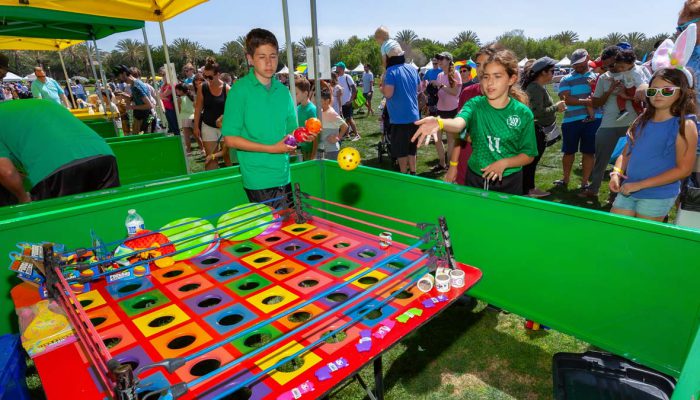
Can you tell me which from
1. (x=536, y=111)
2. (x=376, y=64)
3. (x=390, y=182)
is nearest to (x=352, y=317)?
(x=390, y=182)

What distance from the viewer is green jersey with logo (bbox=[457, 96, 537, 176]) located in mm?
2760

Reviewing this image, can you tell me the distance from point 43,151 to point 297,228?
2.10 m

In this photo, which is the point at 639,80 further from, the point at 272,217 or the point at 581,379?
the point at 272,217

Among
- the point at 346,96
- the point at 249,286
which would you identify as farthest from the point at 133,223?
the point at 346,96

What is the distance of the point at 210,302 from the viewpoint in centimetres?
A: 202

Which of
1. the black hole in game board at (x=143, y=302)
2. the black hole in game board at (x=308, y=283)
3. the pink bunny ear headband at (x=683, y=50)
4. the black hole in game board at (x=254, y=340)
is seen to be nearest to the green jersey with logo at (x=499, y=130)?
the pink bunny ear headband at (x=683, y=50)

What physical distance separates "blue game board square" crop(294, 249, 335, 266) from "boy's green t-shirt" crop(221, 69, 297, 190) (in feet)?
2.94

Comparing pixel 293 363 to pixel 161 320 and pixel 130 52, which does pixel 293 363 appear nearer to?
pixel 161 320

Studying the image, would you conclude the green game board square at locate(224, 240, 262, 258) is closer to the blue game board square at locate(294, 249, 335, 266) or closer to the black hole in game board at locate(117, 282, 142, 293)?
the blue game board square at locate(294, 249, 335, 266)

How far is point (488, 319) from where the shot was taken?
133 inches

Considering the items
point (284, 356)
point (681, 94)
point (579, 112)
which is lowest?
point (284, 356)

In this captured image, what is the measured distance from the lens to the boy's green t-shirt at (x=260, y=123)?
2.89m

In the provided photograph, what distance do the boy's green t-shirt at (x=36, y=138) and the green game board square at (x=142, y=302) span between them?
1.73 meters

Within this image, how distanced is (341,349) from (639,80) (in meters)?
5.91
